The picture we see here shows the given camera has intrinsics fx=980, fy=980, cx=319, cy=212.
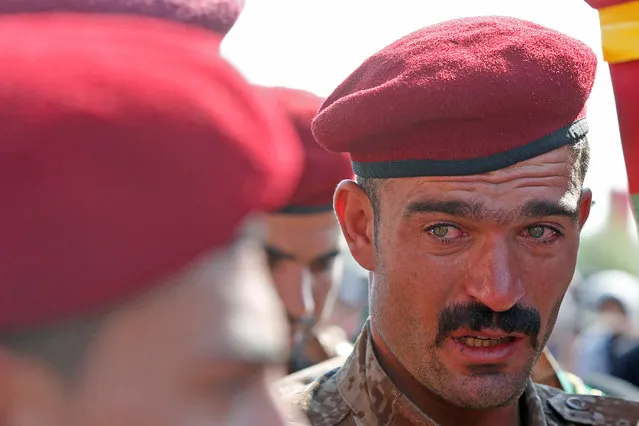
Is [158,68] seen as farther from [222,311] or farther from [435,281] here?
[435,281]

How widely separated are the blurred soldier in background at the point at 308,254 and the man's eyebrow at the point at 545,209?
2146 mm

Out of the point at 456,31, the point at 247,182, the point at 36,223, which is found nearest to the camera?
the point at 36,223

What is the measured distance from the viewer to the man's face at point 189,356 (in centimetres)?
116

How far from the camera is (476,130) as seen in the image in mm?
2547

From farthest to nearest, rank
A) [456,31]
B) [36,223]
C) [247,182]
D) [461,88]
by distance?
[456,31]
[461,88]
[247,182]
[36,223]

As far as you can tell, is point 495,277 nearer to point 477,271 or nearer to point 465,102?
point 477,271

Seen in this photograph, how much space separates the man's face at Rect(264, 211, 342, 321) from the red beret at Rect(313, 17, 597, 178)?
2307 millimetres

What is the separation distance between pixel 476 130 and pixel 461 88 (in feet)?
0.39

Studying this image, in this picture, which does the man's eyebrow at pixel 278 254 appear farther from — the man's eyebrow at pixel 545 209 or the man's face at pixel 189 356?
the man's face at pixel 189 356

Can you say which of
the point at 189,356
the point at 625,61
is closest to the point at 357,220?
the point at 625,61

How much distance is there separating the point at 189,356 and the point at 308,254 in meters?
3.88

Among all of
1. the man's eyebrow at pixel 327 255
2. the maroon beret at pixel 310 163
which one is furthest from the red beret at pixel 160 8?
the man's eyebrow at pixel 327 255

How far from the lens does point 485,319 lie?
254 cm

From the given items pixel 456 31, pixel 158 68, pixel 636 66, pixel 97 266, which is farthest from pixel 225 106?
pixel 636 66
